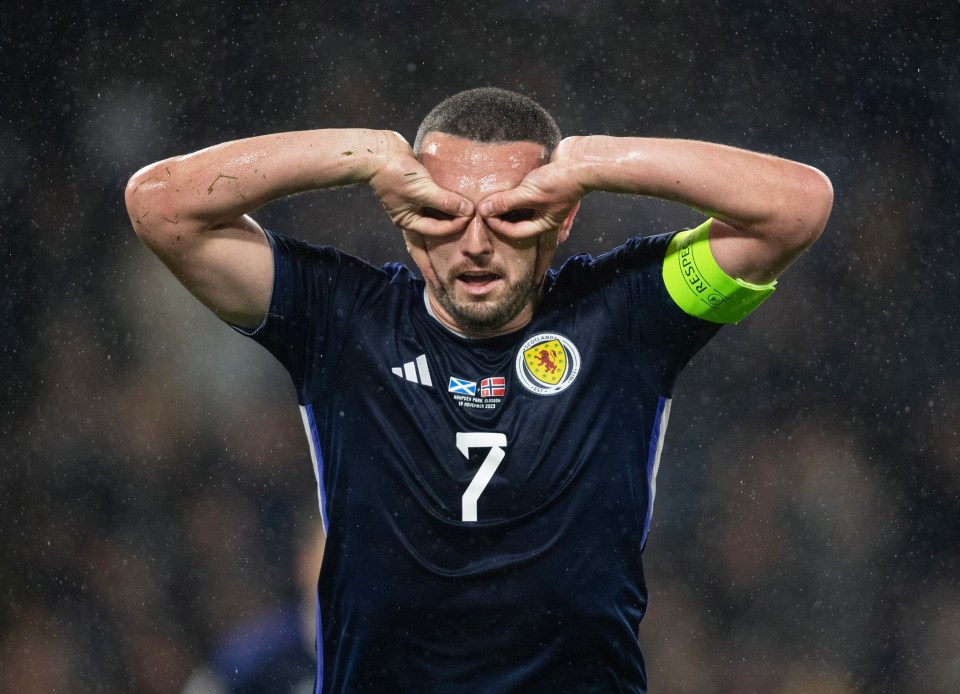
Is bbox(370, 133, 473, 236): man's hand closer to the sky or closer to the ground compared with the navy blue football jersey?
closer to the sky

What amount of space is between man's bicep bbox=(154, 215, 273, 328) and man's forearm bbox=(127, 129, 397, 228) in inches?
1.4

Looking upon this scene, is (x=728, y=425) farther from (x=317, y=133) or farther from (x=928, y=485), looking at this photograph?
(x=317, y=133)

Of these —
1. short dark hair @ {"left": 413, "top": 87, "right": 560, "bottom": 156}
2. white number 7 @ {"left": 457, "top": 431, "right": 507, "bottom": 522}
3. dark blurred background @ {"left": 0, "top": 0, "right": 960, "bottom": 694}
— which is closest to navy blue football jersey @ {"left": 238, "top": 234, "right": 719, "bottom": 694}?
white number 7 @ {"left": 457, "top": 431, "right": 507, "bottom": 522}

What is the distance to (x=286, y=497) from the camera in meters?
3.50

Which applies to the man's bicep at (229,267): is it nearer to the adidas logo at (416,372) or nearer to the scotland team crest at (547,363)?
the adidas logo at (416,372)

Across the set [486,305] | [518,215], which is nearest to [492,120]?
[518,215]

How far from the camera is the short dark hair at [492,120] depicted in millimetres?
1565

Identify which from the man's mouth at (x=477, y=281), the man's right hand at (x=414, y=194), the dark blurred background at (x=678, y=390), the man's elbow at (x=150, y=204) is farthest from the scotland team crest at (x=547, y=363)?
the dark blurred background at (x=678, y=390)

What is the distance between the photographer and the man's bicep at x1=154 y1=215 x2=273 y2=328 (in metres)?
1.53

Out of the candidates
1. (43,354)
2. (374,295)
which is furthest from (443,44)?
(374,295)

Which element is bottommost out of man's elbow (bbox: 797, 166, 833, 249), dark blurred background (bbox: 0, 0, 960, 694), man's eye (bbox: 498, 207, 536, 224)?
dark blurred background (bbox: 0, 0, 960, 694)

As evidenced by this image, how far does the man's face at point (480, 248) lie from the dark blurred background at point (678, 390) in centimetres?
193

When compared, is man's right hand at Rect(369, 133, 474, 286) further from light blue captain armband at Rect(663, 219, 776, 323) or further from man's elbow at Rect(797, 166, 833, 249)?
man's elbow at Rect(797, 166, 833, 249)

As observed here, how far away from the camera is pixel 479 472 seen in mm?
1560
